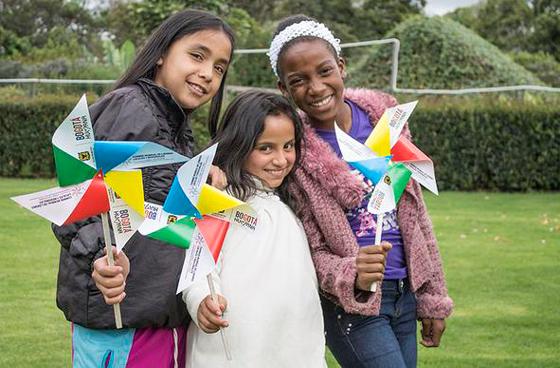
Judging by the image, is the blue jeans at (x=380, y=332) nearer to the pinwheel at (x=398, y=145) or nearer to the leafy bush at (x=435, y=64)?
the pinwheel at (x=398, y=145)

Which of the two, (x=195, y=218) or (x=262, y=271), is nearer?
(x=195, y=218)

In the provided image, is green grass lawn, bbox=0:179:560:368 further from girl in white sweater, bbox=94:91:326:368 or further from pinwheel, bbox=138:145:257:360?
pinwheel, bbox=138:145:257:360

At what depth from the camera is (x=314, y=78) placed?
309 centimetres

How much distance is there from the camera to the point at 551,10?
35.9 metres

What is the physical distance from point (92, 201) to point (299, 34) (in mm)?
952

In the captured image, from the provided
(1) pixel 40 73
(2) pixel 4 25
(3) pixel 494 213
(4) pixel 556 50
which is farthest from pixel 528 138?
(2) pixel 4 25

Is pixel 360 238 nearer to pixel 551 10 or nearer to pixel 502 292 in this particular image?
pixel 502 292

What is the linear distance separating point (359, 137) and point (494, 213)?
8.64m

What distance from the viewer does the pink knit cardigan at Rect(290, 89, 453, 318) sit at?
299cm

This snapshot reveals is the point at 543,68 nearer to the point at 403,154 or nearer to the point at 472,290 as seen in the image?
the point at 472,290

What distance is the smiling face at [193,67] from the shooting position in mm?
2956

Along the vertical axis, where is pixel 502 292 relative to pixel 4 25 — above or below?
above

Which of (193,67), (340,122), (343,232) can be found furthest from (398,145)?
(193,67)

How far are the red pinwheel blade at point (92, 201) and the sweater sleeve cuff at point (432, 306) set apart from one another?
45.8 inches
